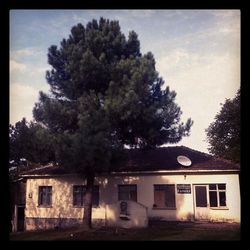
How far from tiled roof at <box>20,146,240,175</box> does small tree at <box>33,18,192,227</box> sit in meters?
3.12

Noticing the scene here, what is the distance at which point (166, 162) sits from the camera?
2373 centimetres

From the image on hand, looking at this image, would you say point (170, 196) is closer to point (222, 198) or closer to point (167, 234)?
point (222, 198)

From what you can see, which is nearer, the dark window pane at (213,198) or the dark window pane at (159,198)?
the dark window pane at (213,198)

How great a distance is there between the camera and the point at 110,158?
1647cm

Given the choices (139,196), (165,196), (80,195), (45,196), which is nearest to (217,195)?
(165,196)

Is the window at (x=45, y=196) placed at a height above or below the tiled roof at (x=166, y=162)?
below

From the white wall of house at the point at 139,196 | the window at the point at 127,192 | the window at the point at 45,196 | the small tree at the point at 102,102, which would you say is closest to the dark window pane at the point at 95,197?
the white wall of house at the point at 139,196

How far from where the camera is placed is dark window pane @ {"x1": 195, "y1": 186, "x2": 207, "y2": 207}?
21531 mm

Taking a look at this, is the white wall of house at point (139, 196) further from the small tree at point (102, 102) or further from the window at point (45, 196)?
the small tree at point (102, 102)

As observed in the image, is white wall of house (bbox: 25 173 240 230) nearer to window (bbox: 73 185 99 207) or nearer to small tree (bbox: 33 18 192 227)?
window (bbox: 73 185 99 207)

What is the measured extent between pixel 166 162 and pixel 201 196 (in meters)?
3.53

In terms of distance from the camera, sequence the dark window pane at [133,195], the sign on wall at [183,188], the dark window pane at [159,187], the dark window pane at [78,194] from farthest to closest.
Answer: the dark window pane at [78,194], the dark window pane at [133,195], the dark window pane at [159,187], the sign on wall at [183,188]

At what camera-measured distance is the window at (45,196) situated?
24725 millimetres
